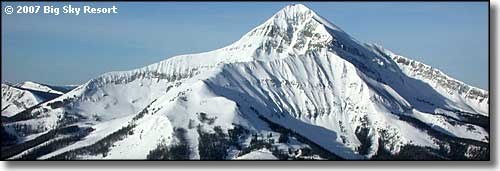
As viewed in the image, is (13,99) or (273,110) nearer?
(13,99)

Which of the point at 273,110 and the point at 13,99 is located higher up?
the point at 273,110

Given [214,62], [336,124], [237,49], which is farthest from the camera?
[237,49]

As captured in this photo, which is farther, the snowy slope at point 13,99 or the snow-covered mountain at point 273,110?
the snow-covered mountain at point 273,110

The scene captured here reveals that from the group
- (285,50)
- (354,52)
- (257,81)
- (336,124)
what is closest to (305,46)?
(285,50)

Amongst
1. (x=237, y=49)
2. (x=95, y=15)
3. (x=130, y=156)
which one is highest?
(x=237, y=49)

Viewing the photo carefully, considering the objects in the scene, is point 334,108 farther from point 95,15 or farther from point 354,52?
point 95,15

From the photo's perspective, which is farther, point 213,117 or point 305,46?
point 305,46

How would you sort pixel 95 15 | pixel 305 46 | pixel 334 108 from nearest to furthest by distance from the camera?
1. pixel 95 15
2. pixel 334 108
3. pixel 305 46

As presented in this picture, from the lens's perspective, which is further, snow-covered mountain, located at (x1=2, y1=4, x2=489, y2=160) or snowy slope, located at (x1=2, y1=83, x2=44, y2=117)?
snow-covered mountain, located at (x1=2, y1=4, x2=489, y2=160)
